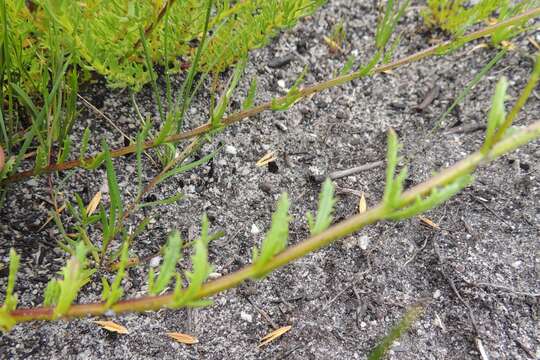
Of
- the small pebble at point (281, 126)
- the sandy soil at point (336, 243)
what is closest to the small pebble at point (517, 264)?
the sandy soil at point (336, 243)

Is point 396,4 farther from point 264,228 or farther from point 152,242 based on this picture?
point 152,242

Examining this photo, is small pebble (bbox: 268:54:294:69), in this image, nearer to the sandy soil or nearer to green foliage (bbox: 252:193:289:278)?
the sandy soil

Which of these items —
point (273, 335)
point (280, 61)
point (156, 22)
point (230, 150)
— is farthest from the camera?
point (280, 61)

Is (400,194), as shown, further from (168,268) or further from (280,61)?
(280,61)

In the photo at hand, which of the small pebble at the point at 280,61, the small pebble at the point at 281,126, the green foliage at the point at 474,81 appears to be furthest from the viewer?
the small pebble at the point at 280,61

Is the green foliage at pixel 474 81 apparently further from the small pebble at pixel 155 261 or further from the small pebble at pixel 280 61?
the small pebble at pixel 155 261

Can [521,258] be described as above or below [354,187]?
below

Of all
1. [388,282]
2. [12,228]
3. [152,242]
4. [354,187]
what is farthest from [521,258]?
[12,228]

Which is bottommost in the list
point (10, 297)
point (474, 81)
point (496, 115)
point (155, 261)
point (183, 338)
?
point (183, 338)

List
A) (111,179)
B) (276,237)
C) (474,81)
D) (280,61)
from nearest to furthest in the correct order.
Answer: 1. (276,237)
2. (111,179)
3. (474,81)
4. (280,61)

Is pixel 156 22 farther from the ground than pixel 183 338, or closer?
farther from the ground

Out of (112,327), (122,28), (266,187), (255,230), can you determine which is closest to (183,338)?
(112,327)
